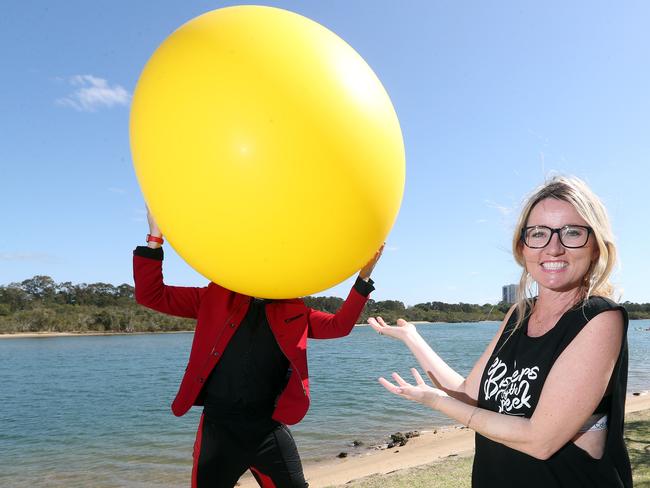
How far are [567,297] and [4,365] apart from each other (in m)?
37.9

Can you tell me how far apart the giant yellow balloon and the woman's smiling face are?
22.0 inches

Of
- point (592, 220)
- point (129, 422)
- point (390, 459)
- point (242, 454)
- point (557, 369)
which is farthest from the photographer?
point (129, 422)

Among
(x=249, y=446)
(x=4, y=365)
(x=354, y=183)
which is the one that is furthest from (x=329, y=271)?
(x=4, y=365)

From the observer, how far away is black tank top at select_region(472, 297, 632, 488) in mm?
1359

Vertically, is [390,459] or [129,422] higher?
[390,459]

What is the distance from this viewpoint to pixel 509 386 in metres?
1.54

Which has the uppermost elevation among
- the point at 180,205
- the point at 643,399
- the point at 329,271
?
the point at 180,205

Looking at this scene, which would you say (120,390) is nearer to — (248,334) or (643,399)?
(643,399)

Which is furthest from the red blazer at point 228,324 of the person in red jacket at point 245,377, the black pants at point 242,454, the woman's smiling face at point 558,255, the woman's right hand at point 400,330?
the woman's smiling face at point 558,255

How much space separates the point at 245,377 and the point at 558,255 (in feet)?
5.54

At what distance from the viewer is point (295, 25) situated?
5.97ft

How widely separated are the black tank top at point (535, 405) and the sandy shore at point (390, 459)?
5822 mm

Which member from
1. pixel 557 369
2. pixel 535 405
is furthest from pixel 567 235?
pixel 535 405

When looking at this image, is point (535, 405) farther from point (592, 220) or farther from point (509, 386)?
point (592, 220)
